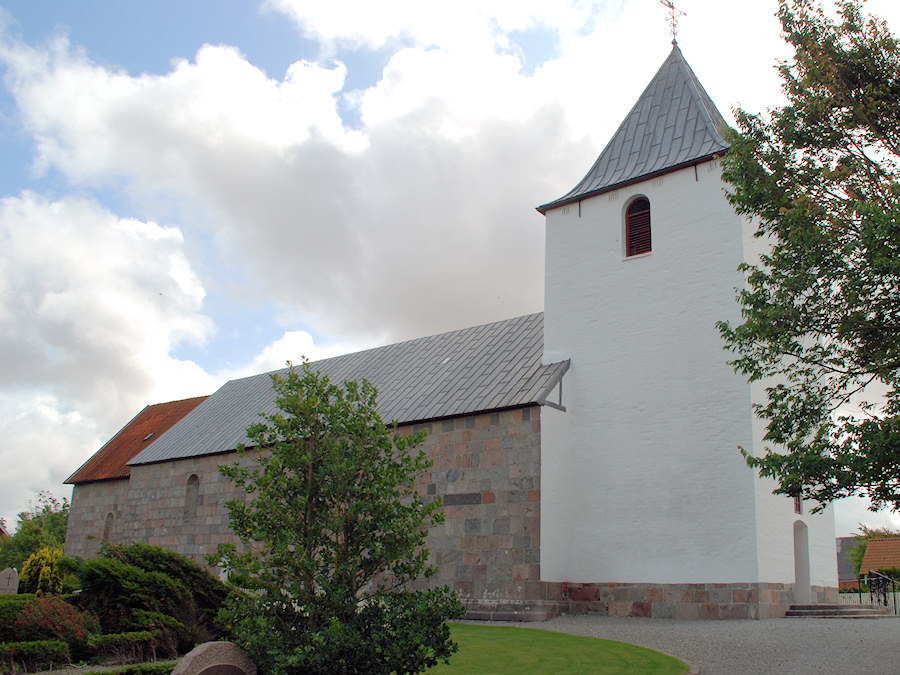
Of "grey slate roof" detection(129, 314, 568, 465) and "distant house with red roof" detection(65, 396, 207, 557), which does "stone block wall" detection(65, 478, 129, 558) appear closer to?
"distant house with red roof" detection(65, 396, 207, 557)

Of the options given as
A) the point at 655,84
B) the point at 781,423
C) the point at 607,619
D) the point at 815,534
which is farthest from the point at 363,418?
the point at 655,84

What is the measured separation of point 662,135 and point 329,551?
11174mm

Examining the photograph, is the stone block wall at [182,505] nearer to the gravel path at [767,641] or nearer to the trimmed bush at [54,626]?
the trimmed bush at [54,626]

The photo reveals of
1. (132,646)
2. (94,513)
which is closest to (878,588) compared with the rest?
(132,646)

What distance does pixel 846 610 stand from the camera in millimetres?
11297

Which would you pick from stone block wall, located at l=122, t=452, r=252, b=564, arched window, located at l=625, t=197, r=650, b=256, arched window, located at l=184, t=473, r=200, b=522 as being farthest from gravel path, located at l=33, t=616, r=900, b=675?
arched window, located at l=184, t=473, r=200, b=522

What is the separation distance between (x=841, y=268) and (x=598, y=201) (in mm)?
7317

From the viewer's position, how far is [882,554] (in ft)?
77.2

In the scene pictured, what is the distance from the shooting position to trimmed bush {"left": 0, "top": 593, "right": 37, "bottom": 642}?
7.65 m

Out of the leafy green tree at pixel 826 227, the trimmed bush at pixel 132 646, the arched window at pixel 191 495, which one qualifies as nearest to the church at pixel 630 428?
the leafy green tree at pixel 826 227

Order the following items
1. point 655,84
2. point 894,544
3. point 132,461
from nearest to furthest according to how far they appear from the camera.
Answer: point 655,84
point 132,461
point 894,544

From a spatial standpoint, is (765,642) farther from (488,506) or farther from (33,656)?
(33,656)

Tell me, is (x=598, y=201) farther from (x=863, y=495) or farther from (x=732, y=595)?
(x=863, y=495)

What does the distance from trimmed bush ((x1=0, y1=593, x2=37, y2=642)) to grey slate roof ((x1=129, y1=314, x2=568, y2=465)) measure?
6.52 m
